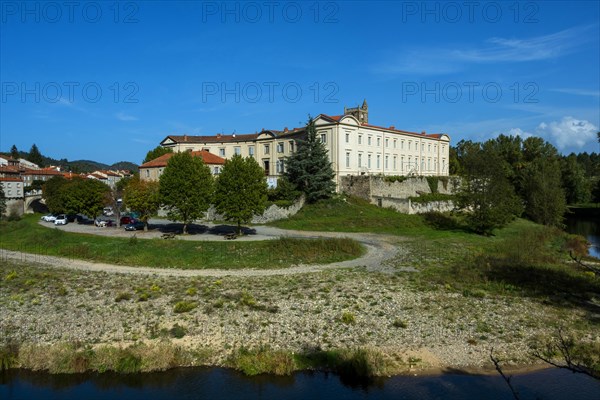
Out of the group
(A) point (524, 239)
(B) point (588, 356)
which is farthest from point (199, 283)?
(A) point (524, 239)

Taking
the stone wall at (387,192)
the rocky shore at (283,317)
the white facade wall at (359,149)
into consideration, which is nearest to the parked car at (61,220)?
the white facade wall at (359,149)

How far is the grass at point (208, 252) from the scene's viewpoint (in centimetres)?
A: 3120

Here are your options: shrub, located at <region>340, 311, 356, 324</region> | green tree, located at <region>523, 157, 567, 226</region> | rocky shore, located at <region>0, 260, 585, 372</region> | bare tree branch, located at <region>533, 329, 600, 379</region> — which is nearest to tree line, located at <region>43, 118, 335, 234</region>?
rocky shore, located at <region>0, 260, 585, 372</region>

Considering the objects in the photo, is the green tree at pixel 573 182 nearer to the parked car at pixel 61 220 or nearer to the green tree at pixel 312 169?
the green tree at pixel 312 169

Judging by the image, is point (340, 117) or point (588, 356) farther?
point (340, 117)

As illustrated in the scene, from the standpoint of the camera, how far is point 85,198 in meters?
51.1

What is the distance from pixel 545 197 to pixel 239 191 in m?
41.4

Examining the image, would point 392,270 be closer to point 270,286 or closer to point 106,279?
point 270,286

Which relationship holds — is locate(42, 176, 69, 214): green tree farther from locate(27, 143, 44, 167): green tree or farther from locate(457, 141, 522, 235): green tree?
locate(27, 143, 44, 167): green tree

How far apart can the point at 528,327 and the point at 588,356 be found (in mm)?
2790

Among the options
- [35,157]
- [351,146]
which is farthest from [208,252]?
[35,157]

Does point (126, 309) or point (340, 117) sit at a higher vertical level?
point (340, 117)

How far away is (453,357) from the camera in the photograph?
16578 millimetres

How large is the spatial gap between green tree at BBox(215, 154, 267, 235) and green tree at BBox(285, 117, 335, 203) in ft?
35.4
